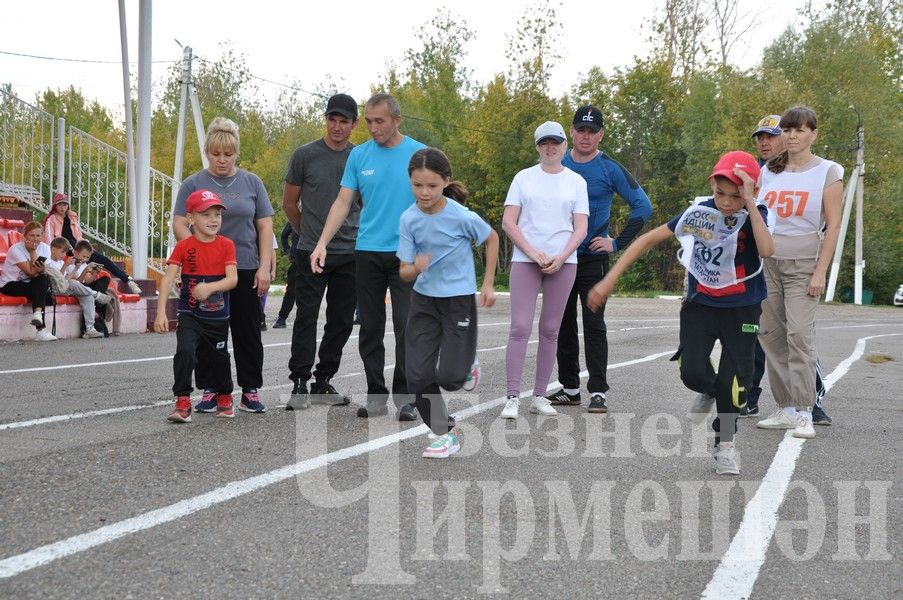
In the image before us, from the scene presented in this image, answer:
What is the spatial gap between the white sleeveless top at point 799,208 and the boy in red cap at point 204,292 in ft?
12.1

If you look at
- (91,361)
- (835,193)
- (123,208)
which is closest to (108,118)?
(123,208)

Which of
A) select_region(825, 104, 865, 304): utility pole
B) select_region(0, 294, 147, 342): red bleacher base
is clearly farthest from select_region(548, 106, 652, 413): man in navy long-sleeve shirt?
select_region(825, 104, 865, 304): utility pole

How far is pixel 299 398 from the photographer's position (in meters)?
7.55

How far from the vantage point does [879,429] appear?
7113mm

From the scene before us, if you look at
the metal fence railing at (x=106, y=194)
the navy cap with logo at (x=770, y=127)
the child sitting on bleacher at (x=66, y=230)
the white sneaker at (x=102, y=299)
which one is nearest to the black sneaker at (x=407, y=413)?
the navy cap with logo at (x=770, y=127)

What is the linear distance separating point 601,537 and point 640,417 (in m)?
3.27

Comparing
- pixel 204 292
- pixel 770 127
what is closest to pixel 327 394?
pixel 204 292

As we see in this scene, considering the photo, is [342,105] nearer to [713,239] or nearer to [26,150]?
[713,239]

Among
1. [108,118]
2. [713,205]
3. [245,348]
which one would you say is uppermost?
[108,118]

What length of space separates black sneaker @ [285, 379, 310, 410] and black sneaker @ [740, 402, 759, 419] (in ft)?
10.3

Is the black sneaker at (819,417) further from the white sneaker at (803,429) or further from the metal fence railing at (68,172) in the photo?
the metal fence railing at (68,172)

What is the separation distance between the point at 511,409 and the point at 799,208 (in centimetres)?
236

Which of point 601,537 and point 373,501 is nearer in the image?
point 601,537

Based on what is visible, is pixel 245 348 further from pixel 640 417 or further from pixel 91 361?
pixel 91 361
